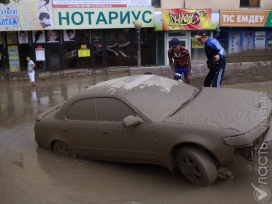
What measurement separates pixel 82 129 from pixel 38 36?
14.4 m

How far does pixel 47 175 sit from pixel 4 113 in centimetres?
493

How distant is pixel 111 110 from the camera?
520 centimetres

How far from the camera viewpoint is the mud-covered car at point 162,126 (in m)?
4.26

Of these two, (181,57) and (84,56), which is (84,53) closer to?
(84,56)

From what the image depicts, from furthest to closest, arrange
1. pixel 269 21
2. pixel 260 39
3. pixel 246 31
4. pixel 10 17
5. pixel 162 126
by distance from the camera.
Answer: pixel 260 39, pixel 246 31, pixel 269 21, pixel 10 17, pixel 162 126

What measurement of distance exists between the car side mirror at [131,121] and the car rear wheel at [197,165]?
702mm

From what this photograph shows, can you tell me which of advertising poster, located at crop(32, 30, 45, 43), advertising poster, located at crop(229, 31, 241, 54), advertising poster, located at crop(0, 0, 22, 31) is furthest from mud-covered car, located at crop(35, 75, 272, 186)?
advertising poster, located at crop(229, 31, 241, 54)

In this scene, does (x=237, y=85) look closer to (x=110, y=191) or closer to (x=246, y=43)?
(x=110, y=191)

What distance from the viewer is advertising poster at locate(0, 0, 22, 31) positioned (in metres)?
16.8

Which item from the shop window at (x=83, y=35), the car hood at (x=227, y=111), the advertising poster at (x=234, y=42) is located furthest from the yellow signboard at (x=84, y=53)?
the car hood at (x=227, y=111)

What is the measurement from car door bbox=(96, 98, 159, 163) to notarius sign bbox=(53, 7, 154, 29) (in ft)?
44.9

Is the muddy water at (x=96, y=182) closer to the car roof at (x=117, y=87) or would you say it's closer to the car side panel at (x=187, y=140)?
the car side panel at (x=187, y=140)

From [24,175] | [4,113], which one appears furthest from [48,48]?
[24,175]

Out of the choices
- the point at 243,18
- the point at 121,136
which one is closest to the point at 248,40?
the point at 243,18
